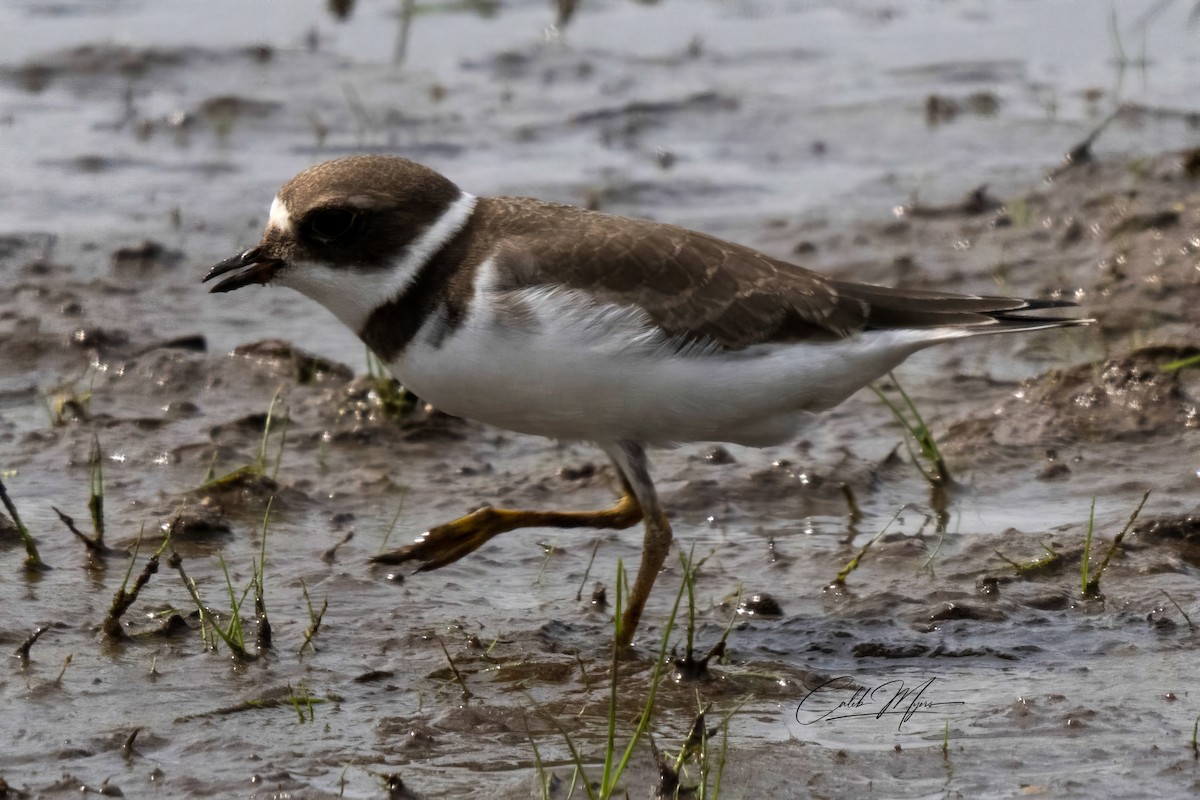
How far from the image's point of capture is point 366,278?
17.5 ft

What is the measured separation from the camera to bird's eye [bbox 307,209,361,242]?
5340mm

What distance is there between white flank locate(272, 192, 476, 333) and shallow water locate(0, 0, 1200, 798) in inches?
39.2

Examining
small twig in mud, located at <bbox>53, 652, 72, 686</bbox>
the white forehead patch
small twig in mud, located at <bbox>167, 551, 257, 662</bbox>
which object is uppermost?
the white forehead patch

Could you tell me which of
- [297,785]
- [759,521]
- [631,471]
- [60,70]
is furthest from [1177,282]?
[60,70]

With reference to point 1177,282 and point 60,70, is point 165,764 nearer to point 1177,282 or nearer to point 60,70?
point 1177,282

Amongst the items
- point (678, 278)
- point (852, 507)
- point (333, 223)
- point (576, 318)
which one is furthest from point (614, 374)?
point (852, 507)

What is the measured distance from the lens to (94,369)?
25.0 ft

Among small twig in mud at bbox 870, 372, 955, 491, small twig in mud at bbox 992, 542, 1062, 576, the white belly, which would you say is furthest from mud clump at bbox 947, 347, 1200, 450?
the white belly

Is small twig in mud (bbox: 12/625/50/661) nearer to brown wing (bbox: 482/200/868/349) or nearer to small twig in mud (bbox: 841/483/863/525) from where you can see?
brown wing (bbox: 482/200/868/349)

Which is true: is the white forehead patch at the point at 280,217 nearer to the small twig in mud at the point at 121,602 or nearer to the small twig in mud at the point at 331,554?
the small twig in mud at the point at 121,602

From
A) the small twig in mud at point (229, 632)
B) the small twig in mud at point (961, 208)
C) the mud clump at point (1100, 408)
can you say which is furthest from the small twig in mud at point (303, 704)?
the small twig in mud at point (961, 208)

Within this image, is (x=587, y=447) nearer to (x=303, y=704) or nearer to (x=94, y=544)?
(x=94, y=544)

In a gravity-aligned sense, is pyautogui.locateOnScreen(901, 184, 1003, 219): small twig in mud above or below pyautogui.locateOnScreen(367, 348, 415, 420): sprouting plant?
above

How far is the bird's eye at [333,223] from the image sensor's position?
534 cm
